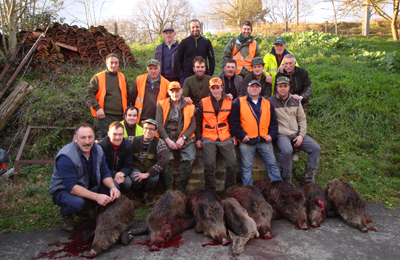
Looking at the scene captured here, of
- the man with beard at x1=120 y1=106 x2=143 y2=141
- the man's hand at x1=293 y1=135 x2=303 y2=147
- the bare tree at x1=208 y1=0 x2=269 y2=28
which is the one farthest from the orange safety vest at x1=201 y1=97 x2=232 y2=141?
the bare tree at x1=208 y1=0 x2=269 y2=28

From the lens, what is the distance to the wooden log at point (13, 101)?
23.4 feet

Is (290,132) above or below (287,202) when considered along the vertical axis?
above

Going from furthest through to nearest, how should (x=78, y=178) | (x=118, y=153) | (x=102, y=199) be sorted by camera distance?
(x=118, y=153), (x=78, y=178), (x=102, y=199)

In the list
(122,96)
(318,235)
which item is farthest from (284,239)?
(122,96)

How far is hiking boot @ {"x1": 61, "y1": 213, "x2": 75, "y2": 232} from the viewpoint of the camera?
169 inches

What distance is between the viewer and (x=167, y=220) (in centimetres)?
420

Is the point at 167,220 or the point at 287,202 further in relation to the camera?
the point at 287,202

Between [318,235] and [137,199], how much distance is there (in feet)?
10.6

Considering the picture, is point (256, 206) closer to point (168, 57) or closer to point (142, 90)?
point (142, 90)

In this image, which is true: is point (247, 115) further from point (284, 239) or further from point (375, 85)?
point (375, 85)

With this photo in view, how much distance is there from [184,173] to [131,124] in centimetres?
140

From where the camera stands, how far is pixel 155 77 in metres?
6.12

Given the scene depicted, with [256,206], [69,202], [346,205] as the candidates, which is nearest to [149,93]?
[69,202]

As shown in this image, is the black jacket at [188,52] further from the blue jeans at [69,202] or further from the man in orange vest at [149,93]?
the blue jeans at [69,202]
